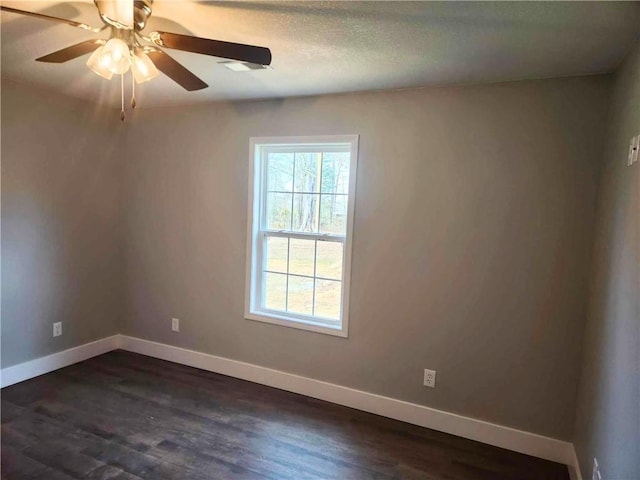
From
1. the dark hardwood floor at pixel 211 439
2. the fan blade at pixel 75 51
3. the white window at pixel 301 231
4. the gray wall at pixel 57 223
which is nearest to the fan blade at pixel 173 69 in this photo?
the fan blade at pixel 75 51

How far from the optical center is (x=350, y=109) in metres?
2.80

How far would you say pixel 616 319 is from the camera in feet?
5.59

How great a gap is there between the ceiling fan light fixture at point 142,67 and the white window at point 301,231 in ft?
4.46

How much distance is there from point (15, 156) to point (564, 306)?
3.92 m

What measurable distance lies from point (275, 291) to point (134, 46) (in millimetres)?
2104

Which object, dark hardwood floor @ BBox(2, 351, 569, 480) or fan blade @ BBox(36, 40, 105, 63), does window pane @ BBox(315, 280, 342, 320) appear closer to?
dark hardwood floor @ BBox(2, 351, 569, 480)

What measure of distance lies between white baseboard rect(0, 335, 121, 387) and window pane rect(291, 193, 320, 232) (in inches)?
86.9

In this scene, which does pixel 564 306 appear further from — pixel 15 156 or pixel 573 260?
pixel 15 156

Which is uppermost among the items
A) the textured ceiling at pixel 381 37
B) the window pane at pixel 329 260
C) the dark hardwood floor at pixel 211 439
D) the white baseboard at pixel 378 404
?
the textured ceiling at pixel 381 37

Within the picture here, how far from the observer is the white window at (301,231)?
2951mm

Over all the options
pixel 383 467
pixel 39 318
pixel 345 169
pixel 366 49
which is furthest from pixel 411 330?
pixel 39 318

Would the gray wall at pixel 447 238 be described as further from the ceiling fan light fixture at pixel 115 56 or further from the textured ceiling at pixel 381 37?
the ceiling fan light fixture at pixel 115 56

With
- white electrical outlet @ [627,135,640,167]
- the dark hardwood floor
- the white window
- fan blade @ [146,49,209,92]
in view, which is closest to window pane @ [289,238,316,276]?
the white window

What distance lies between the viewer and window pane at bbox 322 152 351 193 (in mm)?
2939
